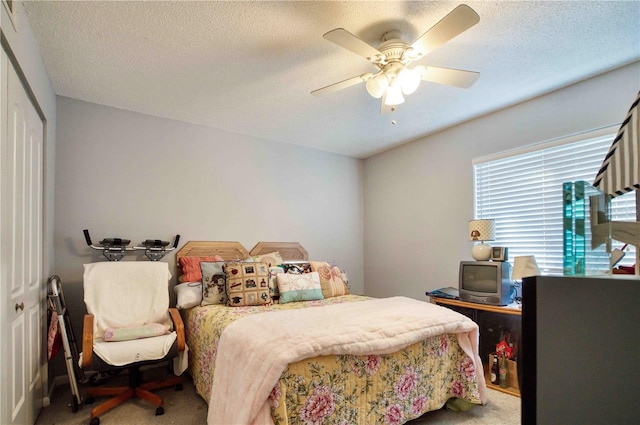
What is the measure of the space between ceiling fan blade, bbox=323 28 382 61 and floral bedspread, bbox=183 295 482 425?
1.69 meters

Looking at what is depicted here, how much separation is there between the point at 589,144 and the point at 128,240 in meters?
4.08

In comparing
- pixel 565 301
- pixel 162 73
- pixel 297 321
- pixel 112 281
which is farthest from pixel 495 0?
pixel 112 281

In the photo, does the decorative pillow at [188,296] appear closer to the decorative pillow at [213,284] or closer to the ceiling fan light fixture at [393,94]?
the decorative pillow at [213,284]

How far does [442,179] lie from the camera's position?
3.85 meters

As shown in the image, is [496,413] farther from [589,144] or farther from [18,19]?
[18,19]

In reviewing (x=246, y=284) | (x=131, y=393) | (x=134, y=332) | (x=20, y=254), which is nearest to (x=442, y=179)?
(x=246, y=284)

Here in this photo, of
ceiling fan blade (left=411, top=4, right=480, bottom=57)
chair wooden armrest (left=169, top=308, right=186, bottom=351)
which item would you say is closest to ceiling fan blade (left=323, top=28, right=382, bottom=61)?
ceiling fan blade (left=411, top=4, right=480, bottom=57)

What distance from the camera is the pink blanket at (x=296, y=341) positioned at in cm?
162

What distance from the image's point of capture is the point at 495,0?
5.92 ft

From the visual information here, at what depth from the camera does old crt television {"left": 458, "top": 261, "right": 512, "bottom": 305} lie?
288 cm

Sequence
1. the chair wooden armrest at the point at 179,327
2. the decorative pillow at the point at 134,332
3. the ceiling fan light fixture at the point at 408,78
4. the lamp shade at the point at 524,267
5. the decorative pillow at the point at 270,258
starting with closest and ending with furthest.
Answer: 1. the ceiling fan light fixture at the point at 408,78
2. the decorative pillow at the point at 134,332
3. the chair wooden armrest at the point at 179,327
4. the lamp shade at the point at 524,267
5. the decorative pillow at the point at 270,258

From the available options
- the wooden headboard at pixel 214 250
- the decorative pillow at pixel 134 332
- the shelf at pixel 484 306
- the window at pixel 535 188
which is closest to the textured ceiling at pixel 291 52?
the window at pixel 535 188

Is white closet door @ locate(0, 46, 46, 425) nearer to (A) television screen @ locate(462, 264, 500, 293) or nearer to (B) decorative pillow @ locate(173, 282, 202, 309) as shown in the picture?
(B) decorative pillow @ locate(173, 282, 202, 309)

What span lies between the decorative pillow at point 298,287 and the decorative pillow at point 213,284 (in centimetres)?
52
